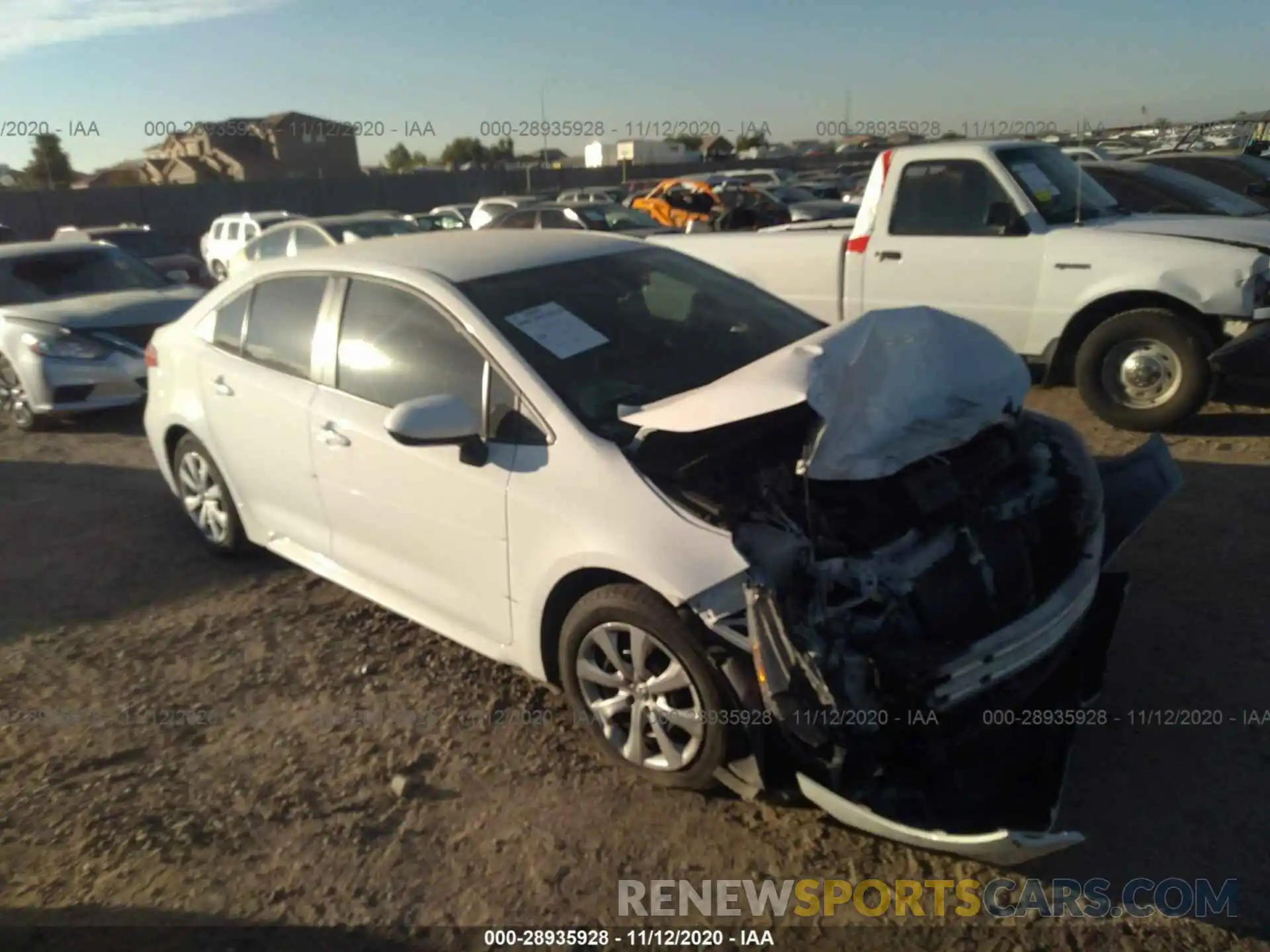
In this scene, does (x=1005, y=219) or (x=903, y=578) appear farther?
(x=1005, y=219)

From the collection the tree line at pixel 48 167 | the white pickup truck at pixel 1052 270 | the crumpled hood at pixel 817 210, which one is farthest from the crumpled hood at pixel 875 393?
the tree line at pixel 48 167

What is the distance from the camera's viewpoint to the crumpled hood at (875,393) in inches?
118

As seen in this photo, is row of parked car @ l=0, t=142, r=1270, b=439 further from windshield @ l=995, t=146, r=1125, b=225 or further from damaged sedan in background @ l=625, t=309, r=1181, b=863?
damaged sedan in background @ l=625, t=309, r=1181, b=863

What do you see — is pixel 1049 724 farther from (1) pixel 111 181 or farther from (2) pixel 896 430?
(1) pixel 111 181

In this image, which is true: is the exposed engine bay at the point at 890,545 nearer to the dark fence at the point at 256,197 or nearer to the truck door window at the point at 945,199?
the truck door window at the point at 945,199

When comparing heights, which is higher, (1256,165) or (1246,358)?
(1256,165)

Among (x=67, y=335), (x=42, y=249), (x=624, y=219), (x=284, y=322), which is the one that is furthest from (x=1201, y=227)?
(x=624, y=219)

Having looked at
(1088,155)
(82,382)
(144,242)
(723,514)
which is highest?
(1088,155)

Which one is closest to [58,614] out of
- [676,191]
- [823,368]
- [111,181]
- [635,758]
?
[635,758]

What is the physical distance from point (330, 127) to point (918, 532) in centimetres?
4352

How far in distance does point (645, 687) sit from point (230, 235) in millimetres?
19562

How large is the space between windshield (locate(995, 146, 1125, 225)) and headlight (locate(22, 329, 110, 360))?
7199mm

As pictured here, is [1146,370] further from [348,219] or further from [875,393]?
[348,219]

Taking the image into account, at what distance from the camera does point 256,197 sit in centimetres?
3516
